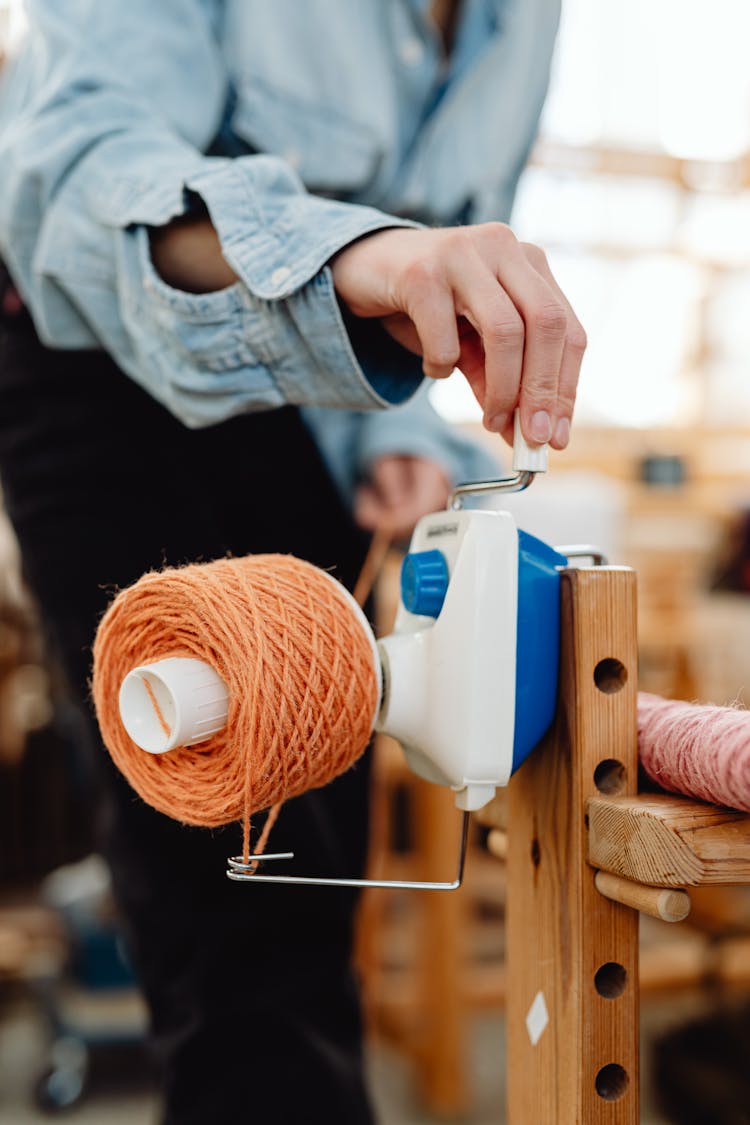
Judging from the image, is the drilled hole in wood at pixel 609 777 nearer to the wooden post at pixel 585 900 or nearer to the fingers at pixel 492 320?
the wooden post at pixel 585 900

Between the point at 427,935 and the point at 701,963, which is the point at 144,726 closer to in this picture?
the point at 427,935

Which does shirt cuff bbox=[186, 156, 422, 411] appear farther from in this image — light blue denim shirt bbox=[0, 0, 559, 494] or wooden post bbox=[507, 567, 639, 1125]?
wooden post bbox=[507, 567, 639, 1125]

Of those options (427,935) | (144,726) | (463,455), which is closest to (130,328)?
(144,726)

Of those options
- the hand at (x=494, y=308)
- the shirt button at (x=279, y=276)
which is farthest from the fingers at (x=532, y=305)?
the shirt button at (x=279, y=276)

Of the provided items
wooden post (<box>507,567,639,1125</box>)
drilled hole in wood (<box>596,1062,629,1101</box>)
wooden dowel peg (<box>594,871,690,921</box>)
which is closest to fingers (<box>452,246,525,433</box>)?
wooden post (<box>507,567,639,1125</box>)

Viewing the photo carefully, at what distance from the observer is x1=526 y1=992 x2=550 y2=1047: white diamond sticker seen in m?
0.59

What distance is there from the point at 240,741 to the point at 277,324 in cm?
22

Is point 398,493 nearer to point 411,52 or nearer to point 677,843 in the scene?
point 411,52

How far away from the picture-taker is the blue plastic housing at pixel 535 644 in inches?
22.0

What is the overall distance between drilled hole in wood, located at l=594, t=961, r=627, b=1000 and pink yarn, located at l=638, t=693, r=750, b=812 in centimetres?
10

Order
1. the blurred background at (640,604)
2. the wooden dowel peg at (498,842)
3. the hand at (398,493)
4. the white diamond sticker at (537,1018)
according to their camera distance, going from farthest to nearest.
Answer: the blurred background at (640,604)
the hand at (398,493)
the wooden dowel peg at (498,842)
the white diamond sticker at (537,1018)

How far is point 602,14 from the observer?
3166 mm

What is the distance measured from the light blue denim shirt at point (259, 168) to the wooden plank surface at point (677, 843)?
0.25 m

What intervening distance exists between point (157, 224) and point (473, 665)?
29 centimetres
